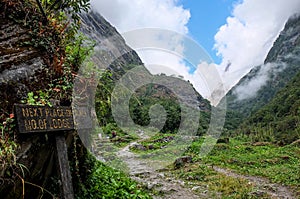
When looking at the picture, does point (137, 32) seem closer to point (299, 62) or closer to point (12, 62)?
point (12, 62)

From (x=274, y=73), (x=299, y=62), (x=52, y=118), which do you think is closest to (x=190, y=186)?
(x=52, y=118)

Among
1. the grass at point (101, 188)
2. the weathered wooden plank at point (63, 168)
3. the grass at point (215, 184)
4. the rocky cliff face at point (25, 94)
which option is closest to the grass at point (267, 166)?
the grass at point (215, 184)

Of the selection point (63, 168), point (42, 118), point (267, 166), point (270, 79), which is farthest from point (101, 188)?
point (270, 79)

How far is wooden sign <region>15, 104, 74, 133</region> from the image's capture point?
238 cm

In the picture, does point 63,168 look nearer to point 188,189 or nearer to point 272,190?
point 188,189

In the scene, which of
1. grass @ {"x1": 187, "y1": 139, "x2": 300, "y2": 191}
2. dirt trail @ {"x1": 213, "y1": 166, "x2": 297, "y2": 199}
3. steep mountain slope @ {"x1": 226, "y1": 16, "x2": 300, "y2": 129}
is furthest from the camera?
steep mountain slope @ {"x1": 226, "y1": 16, "x2": 300, "y2": 129}

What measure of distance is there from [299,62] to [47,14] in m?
74.6

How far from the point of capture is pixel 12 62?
3100 millimetres

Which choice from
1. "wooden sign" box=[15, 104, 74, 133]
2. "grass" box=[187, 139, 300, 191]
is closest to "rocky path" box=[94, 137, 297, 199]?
"grass" box=[187, 139, 300, 191]

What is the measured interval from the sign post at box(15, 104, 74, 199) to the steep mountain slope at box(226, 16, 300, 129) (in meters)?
54.4

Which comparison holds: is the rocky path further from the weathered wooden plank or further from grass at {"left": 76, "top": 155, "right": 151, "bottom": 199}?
the weathered wooden plank

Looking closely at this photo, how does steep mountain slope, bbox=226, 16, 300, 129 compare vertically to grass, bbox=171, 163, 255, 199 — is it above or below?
above

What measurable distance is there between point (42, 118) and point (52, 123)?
143mm

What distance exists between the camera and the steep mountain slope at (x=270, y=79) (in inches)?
2569
